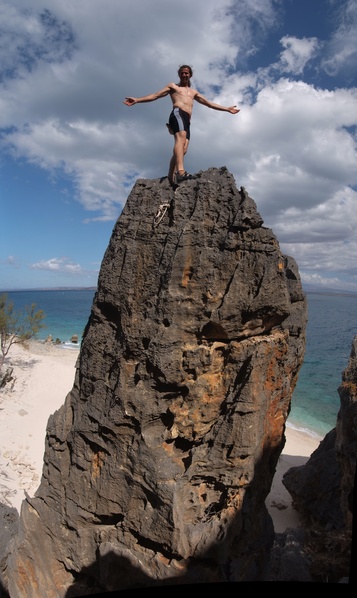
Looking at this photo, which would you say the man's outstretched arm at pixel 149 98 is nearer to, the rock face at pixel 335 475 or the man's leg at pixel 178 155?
the man's leg at pixel 178 155

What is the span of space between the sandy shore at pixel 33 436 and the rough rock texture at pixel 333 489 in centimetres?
146

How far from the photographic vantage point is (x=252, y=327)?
5.43 metres

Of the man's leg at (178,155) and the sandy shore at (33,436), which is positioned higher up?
the man's leg at (178,155)

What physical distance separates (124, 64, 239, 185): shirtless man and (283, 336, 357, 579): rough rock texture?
20.2 ft

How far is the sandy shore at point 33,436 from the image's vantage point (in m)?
13.6

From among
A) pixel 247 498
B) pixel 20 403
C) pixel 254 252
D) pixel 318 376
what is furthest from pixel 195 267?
pixel 318 376

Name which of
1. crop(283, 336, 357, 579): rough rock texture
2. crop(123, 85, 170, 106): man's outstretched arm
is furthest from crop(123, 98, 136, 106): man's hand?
crop(283, 336, 357, 579): rough rock texture

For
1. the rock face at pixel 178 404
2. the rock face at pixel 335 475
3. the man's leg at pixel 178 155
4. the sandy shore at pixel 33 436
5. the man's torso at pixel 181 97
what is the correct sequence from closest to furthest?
the rock face at pixel 178 404, the man's leg at pixel 178 155, the man's torso at pixel 181 97, the rock face at pixel 335 475, the sandy shore at pixel 33 436

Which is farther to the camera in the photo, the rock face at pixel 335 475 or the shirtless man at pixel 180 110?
the rock face at pixel 335 475

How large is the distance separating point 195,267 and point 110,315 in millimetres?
1723

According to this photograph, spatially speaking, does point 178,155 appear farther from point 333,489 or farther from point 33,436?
point 33,436

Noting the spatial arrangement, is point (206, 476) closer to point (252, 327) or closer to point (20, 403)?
point (252, 327)

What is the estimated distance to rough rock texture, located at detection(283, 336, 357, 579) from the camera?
8.76m

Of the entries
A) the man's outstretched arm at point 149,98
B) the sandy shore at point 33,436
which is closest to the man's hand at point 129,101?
the man's outstretched arm at point 149,98
